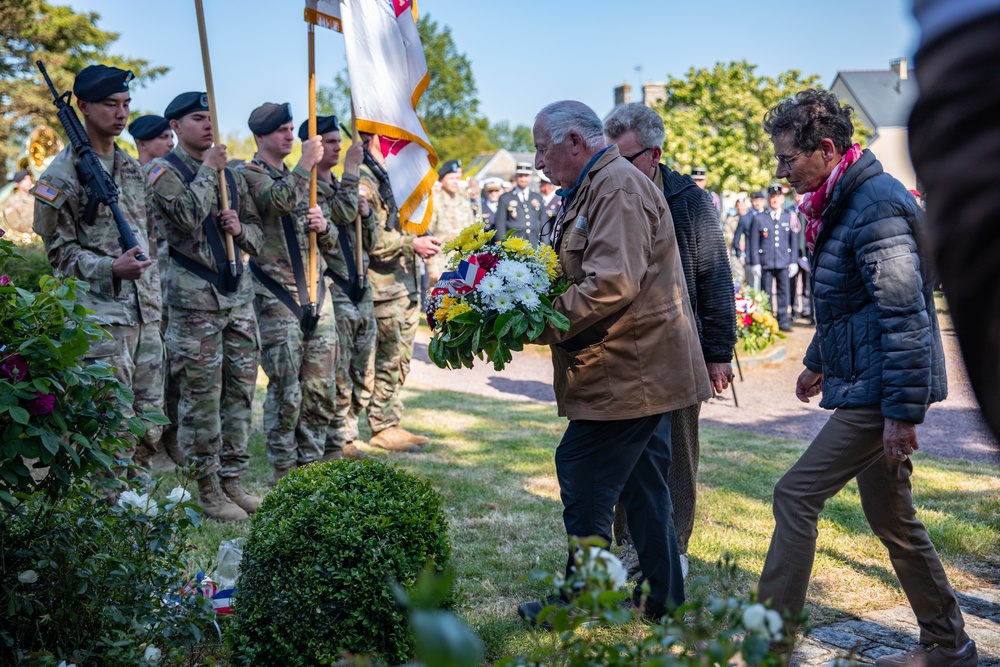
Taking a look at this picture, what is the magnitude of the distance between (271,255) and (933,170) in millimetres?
6747

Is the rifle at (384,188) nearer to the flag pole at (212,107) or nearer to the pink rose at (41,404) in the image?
the flag pole at (212,107)

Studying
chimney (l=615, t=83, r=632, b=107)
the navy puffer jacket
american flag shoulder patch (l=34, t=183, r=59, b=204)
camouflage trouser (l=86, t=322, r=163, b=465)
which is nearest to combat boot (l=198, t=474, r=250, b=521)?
camouflage trouser (l=86, t=322, r=163, b=465)

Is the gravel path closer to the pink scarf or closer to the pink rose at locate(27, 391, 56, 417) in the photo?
the pink scarf

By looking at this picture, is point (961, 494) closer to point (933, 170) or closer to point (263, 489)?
point (263, 489)

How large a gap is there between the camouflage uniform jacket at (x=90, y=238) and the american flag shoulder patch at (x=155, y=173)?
32 centimetres

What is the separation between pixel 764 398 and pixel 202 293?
842cm

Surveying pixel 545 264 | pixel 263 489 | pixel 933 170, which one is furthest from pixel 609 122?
pixel 933 170

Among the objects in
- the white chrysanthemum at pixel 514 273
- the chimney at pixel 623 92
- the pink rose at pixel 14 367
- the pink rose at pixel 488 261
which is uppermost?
the chimney at pixel 623 92

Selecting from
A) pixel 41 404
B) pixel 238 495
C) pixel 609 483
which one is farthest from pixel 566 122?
pixel 238 495

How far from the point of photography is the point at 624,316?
13.7 feet

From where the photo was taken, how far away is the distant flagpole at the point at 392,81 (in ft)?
22.8

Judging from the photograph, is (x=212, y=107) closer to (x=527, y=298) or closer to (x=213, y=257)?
(x=213, y=257)

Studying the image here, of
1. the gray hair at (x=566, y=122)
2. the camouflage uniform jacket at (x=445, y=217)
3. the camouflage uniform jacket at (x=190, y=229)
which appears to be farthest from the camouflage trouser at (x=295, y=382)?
the camouflage uniform jacket at (x=445, y=217)

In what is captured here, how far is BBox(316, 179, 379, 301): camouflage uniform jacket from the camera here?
A: 25.4ft
